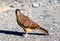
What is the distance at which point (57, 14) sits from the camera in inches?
444

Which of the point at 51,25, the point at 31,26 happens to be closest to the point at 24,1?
the point at 51,25

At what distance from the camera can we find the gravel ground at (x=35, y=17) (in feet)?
29.5

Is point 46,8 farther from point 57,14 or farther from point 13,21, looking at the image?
point 13,21

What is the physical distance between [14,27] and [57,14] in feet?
6.97

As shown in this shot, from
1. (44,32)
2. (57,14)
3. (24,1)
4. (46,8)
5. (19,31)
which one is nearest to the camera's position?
(44,32)

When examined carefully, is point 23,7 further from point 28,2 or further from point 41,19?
point 41,19

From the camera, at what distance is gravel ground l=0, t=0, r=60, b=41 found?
900 centimetres

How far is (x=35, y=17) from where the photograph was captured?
35.7 feet

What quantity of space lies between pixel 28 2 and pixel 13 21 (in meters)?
2.59

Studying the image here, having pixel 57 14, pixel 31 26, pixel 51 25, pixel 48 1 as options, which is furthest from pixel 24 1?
pixel 31 26

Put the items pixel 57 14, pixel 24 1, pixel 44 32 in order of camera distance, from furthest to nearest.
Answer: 1. pixel 24 1
2. pixel 57 14
3. pixel 44 32

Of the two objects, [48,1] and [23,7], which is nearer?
[23,7]

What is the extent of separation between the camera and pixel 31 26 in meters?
8.85

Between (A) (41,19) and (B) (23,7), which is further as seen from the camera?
(B) (23,7)
